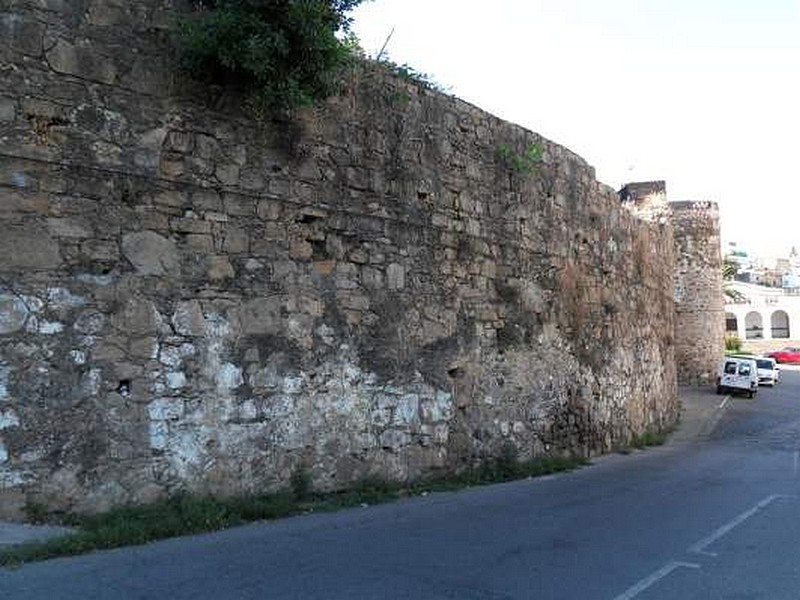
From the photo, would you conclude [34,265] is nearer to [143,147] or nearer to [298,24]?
[143,147]

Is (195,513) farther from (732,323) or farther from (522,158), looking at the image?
(732,323)

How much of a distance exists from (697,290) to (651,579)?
1235 inches

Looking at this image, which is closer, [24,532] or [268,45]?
[24,532]

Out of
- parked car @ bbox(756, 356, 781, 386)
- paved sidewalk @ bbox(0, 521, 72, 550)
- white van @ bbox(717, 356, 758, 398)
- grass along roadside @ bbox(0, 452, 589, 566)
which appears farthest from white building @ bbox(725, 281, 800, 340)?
paved sidewalk @ bbox(0, 521, 72, 550)

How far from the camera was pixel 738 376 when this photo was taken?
3116 cm

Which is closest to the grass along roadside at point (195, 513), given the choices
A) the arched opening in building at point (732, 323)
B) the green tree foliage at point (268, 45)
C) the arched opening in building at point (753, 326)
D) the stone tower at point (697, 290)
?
the green tree foliage at point (268, 45)

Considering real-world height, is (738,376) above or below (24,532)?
above

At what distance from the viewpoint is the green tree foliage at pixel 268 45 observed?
7.52 metres

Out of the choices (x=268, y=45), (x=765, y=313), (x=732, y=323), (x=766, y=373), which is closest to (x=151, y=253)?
(x=268, y=45)

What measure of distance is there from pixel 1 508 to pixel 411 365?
4.86 meters

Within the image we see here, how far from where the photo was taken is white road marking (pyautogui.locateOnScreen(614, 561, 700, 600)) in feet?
17.8

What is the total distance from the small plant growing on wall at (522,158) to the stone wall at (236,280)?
0.09m

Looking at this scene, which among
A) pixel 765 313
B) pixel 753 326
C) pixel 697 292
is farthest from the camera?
pixel 753 326

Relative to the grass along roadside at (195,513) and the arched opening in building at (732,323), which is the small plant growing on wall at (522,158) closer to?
the grass along roadside at (195,513)
